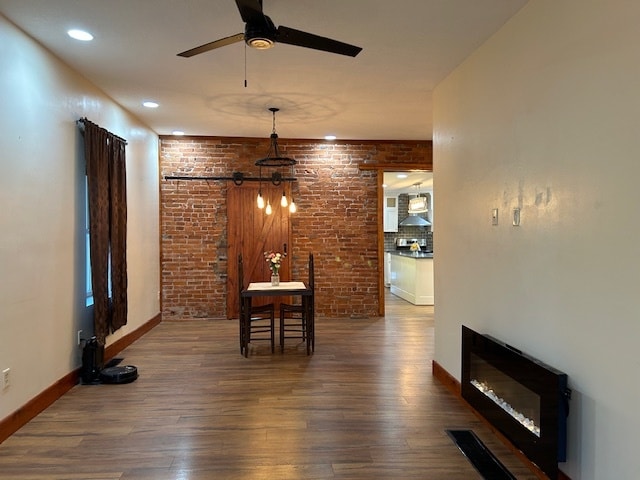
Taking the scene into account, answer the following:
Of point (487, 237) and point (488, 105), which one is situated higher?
point (488, 105)

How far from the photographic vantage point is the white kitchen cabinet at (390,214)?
11623 mm

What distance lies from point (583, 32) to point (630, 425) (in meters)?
1.79

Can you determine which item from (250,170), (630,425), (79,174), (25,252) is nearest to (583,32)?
(630,425)

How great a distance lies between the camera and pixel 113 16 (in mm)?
2812

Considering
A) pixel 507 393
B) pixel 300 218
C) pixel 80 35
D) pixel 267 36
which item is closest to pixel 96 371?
pixel 80 35

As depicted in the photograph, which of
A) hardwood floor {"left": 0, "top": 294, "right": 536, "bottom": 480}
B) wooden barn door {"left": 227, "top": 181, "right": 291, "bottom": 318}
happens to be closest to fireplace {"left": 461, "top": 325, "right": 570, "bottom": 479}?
hardwood floor {"left": 0, "top": 294, "right": 536, "bottom": 480}

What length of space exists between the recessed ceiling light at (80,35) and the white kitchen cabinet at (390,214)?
9.21m

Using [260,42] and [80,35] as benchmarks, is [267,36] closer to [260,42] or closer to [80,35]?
[260,42]

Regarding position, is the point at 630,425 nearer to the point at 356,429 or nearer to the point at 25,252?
the point at 356,429

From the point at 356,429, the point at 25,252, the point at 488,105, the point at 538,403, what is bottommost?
the point at 356,429

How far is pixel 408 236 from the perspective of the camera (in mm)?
11836

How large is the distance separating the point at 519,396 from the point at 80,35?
3.81 meters

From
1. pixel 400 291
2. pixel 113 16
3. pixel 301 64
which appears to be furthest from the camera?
pixel 400 291

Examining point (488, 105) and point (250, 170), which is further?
point (250, 170)
